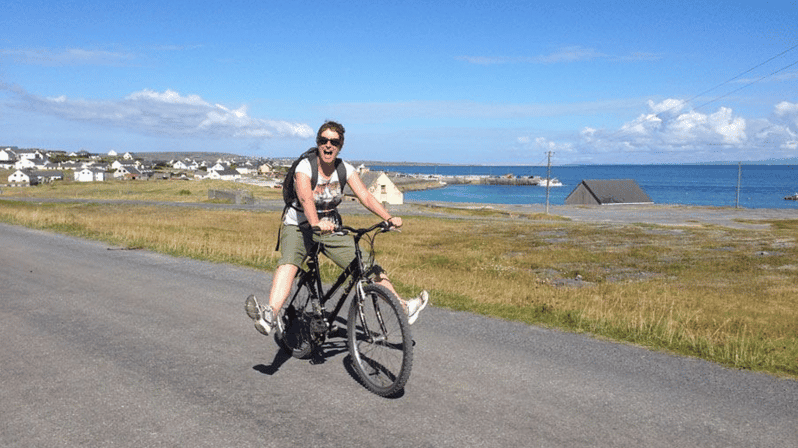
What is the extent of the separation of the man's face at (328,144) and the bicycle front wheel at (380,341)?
1313 millimetres

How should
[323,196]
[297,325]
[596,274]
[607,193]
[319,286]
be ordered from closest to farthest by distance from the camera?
[323,196] → [319,286] → [297,325] → [596,274] → [607,193]

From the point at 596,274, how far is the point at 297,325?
18.8 m

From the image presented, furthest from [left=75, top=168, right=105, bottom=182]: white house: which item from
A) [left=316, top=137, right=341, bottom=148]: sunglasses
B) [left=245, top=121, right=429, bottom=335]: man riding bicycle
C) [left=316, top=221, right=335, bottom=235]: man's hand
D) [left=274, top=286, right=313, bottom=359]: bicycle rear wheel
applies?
[left=316, top=221, right=335, bottom=235]: man's hand

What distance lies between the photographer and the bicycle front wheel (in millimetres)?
4762

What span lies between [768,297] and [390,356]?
15.9m

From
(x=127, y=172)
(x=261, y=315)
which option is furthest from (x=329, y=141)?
(x=127, y=172)

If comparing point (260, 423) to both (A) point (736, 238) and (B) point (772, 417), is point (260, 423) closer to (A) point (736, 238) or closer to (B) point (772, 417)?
(B) point (772, 417)

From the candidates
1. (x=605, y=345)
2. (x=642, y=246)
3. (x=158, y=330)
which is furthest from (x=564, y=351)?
(x=642, y=246)

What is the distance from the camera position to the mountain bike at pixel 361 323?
4844mm

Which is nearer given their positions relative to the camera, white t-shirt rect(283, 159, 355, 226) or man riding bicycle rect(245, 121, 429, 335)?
man riding bicycle rect(245, 121, 429, 335)

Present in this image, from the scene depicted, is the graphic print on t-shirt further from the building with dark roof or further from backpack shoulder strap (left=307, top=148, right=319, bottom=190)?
the building with dark roof

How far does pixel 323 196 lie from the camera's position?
564 cm

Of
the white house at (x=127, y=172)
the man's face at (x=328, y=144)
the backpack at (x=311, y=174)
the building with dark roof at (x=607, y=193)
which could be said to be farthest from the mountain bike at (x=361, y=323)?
the white house at (x=127, y=172)

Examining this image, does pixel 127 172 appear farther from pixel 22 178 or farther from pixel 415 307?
pixel 415 307
